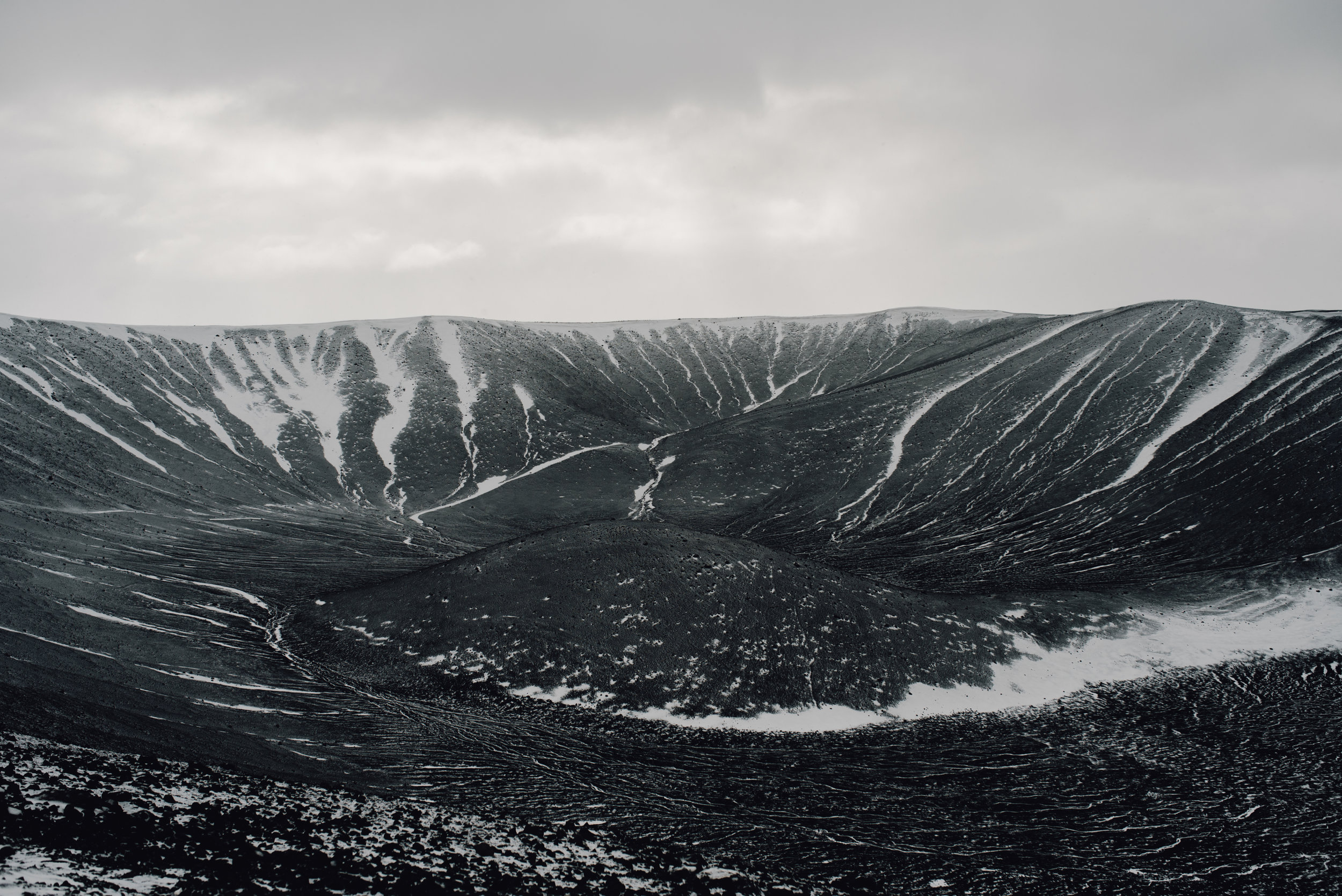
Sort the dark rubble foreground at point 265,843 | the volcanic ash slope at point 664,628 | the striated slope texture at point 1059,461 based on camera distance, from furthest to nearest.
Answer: the striated slope texture at point 1059,461
the volcanic ash slope at point 664,628
the dark rubble foreground at point 265,843

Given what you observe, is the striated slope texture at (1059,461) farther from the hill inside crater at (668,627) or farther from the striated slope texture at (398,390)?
the striated slope texture at (398,390)

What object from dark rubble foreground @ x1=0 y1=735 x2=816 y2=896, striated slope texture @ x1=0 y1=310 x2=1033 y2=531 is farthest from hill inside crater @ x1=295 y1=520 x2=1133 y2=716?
striated slope texture @ x1=0 y1=310 x2=1033 y2=531

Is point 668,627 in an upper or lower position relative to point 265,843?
lower

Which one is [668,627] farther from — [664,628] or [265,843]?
[265,843]

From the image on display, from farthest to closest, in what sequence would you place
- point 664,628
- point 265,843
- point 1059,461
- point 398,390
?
point 398,390 < point 1059,461 < point 664,628 < point 265,843

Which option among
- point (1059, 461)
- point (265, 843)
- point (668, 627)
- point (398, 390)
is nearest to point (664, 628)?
point (668, 627)

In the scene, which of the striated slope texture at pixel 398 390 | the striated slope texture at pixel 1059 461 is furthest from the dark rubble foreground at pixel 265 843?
the striated slope texture at pixel 398 390

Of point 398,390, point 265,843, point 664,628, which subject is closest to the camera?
point 265,843

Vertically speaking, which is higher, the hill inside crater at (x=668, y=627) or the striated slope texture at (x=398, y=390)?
the striated slope texture at (x=398, y=390)
